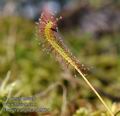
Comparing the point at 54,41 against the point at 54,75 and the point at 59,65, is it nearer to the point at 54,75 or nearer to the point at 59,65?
the point at 59,65

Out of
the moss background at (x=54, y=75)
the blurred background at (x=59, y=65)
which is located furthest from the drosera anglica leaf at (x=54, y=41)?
the moss background at (x=54, y=75)

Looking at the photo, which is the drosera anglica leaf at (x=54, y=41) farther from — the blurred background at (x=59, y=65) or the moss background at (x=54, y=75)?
the moss background at (x=54, y=75)

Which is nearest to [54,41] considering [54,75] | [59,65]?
[59,65]

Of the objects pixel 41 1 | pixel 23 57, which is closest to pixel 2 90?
pixel 23 57

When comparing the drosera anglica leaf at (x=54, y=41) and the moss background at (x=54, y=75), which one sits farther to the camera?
the moss background at (x=54, y=75)

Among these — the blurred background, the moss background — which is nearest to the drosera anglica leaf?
the blurred background
